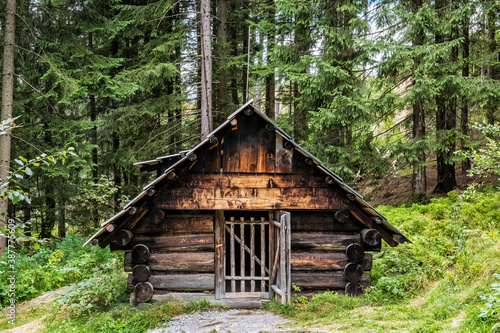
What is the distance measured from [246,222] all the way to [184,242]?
1.48m

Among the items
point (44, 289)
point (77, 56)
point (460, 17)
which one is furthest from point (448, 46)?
point (44, 289)

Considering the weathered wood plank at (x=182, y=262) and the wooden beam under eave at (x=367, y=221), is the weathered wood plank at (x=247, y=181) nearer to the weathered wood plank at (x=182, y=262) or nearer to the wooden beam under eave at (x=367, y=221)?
the wooden beam under eave at (x=367, y=221)

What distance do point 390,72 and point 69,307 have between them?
12.8m

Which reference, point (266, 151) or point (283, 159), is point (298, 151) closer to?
point (283, 159)

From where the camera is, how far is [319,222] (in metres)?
8.45

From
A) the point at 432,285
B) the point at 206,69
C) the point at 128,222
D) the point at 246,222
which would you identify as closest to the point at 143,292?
the point at 128,222

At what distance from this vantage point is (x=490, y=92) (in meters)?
12.1

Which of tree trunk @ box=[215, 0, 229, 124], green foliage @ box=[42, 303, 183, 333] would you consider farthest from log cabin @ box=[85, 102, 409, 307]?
tree trunk @ box=[215, 0, 229, 124]

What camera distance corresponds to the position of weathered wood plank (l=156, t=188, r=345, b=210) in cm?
782

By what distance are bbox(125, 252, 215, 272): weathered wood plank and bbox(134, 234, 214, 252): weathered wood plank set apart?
5.2 inches

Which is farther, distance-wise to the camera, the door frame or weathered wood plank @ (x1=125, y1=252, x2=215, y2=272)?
weathered wood plank @ (x1=125, y1=252, x2=215, y2=272)

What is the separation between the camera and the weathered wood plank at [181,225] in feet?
26.6

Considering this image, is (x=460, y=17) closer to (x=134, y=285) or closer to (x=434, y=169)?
(x=434, y=169)

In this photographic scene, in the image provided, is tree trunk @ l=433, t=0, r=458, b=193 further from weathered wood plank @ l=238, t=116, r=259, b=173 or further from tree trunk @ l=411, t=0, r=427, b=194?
weathered wood plank @ l=238, t=116, r=259, b=173
